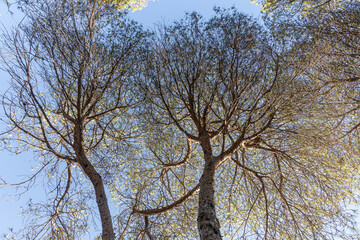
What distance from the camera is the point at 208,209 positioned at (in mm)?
5652

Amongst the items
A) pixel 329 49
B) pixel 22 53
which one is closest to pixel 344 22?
pixel 329 49

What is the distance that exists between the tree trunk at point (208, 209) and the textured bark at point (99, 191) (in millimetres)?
1856

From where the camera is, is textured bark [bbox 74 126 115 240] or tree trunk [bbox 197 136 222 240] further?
textured bark [bbox 74 126 115 240]

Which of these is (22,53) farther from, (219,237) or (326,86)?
(326,86)

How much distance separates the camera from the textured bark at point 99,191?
223 inches

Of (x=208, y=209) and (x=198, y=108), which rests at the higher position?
(x=198, y=108)

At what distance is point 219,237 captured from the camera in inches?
203

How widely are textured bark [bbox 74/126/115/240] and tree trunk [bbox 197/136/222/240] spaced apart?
6.09 feet

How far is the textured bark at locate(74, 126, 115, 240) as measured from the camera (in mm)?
5660

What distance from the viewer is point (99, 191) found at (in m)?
6.20

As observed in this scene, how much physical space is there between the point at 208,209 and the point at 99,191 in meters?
2.48

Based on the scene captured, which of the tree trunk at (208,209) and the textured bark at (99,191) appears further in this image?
the textured bark at (99,191)

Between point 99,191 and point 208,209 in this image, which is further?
point 99,191

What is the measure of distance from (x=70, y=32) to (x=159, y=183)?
519 centimetres
